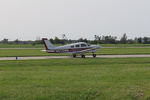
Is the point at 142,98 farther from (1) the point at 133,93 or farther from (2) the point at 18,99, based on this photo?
(2) the point at 18,99

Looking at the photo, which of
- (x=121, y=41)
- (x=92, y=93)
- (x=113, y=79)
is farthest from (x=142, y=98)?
(x=121, y=41)

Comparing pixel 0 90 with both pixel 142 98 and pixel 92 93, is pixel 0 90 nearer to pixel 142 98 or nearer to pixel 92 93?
pixel 92 93

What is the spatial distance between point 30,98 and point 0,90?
1805mm

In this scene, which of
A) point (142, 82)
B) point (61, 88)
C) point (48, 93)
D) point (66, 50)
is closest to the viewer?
point (48, 93)

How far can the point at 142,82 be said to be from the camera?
10281mm

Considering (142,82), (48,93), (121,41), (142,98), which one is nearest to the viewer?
(142,98)

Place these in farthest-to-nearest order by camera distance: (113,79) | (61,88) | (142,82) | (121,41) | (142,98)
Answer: (121,41) < (113,79) < (142,82) < (61,88) < (142,98)

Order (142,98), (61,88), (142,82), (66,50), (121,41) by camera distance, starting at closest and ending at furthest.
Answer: (142,98), (61,88), (142,82), (66,50), (121,41)

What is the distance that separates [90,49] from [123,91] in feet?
77.7

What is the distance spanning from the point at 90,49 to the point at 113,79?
69.6 ft

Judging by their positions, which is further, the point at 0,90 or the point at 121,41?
the point at 121,41

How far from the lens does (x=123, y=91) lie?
862 cm

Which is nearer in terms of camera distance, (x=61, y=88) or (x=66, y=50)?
(x=61, y=88)

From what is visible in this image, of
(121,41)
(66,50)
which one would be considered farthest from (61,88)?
(121,41)
